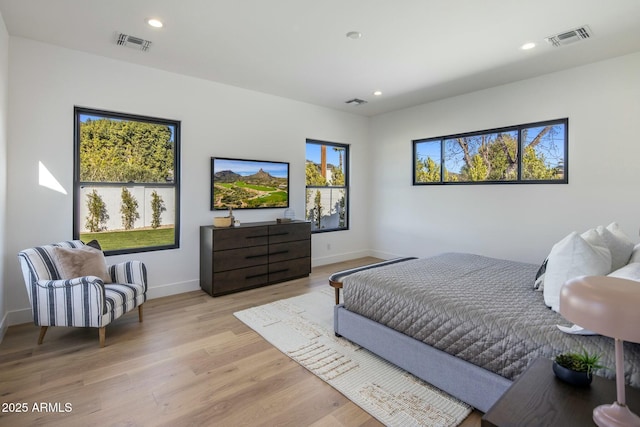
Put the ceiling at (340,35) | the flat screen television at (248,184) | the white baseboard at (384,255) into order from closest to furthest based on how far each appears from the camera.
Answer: the ceiling at (340,35) < the flat screen television at (248,184) < the white baseboard at (384,255)

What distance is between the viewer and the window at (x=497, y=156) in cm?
407

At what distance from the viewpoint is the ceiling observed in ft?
8.59

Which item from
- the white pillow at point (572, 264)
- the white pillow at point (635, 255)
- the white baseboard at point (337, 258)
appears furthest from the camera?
the white baseboard at point (337, 258)

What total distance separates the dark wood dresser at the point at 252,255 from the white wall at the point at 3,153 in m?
1.90

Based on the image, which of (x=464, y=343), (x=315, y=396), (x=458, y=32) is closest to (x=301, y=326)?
(x=315, y=396)

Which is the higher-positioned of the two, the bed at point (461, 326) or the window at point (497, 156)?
the window at point (497, 156)

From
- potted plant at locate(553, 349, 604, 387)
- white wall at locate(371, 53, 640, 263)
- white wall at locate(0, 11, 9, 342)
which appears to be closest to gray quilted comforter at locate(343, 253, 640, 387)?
potted plant at locate(553, 349, 604, 387)

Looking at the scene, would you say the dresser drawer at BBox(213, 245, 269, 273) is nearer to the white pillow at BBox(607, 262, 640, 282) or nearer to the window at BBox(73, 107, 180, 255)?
the window at BBox(73, 107, 180, 255)

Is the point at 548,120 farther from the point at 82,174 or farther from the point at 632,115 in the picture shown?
the point at 82,174

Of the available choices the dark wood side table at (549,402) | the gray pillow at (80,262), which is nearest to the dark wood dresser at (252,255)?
the gray pillow at (80,262)

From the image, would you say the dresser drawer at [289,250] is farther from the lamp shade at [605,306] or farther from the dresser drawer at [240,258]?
the lamp shade at [605,306]

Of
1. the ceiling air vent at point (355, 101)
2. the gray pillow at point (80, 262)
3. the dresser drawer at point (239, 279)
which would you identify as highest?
the ceiling air vent at point (355, 101)

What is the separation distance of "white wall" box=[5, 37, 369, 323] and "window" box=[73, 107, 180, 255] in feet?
0.35

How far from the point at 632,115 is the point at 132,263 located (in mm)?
5511
